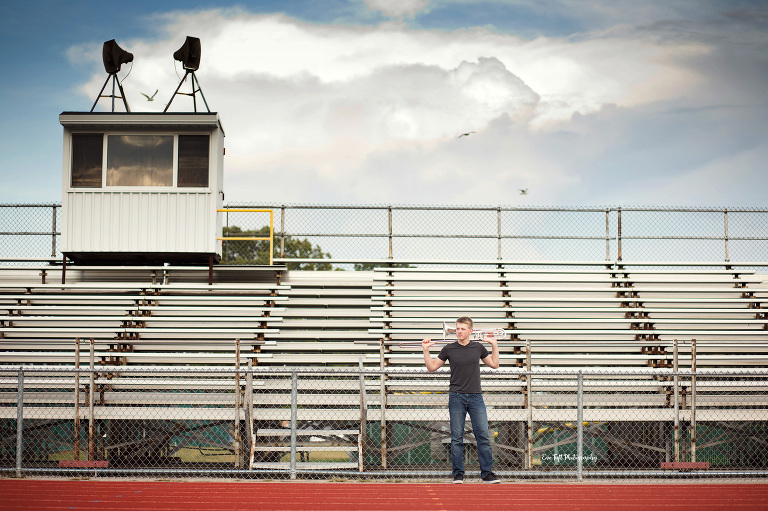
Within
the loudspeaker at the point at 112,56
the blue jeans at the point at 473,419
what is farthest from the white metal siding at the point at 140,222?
the blue jeans at the point at 473,419

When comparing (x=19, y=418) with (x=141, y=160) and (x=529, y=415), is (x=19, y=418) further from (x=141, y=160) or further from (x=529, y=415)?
(x=141, y=160)

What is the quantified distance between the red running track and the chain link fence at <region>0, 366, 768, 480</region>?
1755 millimetres

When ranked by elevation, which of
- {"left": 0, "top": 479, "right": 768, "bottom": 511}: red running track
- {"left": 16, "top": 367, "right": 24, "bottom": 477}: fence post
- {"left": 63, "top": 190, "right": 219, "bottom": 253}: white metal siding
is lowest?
{"left": 0, "top": 479, "right": 768, "bottom": 511}: red running track

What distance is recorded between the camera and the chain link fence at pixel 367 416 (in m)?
11.1

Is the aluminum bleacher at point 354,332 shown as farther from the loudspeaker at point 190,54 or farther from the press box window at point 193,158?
the loudspeaker at point 190,54

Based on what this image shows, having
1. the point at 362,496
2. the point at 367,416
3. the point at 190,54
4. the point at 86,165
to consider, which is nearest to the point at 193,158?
the point at 86,165

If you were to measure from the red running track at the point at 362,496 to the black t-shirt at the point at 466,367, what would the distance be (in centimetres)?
112

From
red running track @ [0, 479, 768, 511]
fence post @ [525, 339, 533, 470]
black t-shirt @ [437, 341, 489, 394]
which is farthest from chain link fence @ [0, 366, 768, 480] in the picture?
black t-shirt @ [437, 341, 489, 394]

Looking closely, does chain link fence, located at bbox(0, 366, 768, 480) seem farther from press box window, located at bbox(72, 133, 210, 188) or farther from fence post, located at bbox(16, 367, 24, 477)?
press box window, located at bbox(72, 133, 210, 188)

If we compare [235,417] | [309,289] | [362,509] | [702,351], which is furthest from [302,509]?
[702,351]

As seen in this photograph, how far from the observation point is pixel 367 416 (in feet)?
38.2

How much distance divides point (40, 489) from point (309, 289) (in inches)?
299

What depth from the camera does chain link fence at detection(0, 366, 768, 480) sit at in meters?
11.1

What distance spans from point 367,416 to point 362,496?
3746 mm
